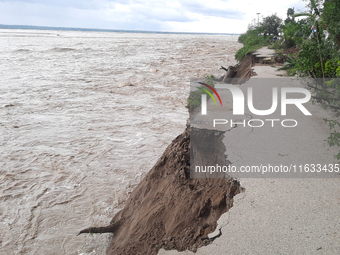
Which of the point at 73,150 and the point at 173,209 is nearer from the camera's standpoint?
the point at 173,209

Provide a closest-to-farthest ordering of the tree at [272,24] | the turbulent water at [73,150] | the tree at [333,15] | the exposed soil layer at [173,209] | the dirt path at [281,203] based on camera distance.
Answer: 1. the dirt path at [281,203]
2. the exposed soil layer at [173,209]
3. the tree at [333,15]
4. the turbulent water at [73,150]
5. the tree at [272,24]

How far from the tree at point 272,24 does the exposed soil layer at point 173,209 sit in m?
22.8

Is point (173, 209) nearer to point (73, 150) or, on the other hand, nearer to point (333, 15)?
point (333, 15)

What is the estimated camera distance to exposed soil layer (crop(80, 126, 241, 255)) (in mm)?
3162

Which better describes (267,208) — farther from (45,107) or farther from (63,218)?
(45,107)

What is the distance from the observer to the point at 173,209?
3652mm

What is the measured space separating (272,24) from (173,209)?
24.3 meters

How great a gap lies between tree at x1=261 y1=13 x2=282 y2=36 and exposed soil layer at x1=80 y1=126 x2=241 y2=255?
898 inches

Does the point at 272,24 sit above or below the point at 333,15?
above

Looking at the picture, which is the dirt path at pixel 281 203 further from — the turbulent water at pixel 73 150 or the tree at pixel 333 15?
the turbulent water at pixel 73 150

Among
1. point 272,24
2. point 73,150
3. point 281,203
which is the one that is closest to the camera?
point 281,203

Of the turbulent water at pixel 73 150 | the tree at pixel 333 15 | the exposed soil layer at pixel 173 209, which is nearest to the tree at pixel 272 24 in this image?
the turbulent water at pixel 73 150

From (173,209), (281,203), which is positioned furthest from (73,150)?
(281,203)

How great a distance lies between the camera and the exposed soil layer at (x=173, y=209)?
3162 mm
